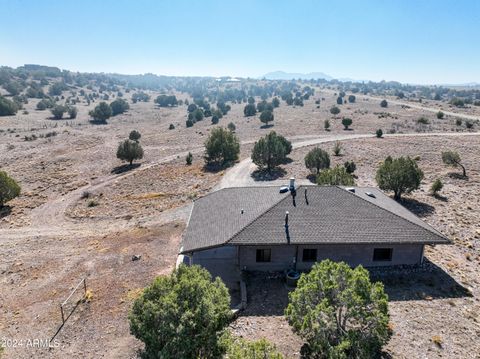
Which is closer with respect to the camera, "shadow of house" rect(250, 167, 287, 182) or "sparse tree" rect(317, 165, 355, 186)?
"sparse tree" rect(317, 165, 355, 186)

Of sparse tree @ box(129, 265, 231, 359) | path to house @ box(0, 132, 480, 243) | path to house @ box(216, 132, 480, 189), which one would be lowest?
path to house @ box(0, 132, 480, 243)

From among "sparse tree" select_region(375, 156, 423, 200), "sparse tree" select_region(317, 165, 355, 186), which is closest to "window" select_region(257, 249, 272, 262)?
"sparse tree" select_region(317, 165, 355, 186)

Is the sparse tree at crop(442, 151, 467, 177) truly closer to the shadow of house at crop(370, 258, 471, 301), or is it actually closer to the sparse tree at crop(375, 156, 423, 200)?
the sparse tree at crop(375, 156, 423, 200)

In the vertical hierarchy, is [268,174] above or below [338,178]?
below

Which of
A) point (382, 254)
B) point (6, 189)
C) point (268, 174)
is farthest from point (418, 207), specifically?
point (6, 189)

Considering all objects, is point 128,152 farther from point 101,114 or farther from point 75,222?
point 101,114

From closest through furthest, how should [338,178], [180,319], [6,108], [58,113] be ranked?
[180,319]
[338,178]
[6,108]
[58,113]

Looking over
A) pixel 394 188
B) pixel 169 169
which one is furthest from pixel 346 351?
pixel 169 169
